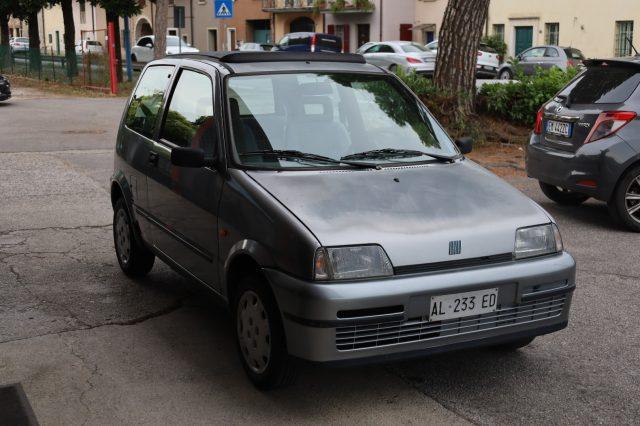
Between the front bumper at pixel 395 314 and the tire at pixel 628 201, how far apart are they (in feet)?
14.0

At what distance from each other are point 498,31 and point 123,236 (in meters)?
39.7

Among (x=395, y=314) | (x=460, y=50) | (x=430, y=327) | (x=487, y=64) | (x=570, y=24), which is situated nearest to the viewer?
(x=395, y=314)

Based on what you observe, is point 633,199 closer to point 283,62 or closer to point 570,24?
point 283,62

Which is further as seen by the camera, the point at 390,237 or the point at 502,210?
the point at 502,210

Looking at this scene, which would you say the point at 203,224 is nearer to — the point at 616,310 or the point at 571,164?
the point at 616,310

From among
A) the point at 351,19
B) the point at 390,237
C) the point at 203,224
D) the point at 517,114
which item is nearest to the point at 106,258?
the point at 203,224

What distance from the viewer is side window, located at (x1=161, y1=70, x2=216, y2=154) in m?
5.43

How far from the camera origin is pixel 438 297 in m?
4.31

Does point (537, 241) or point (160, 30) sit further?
point (160, 30)

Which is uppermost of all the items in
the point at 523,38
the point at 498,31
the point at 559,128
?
the point at 498,31

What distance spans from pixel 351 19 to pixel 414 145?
166ft

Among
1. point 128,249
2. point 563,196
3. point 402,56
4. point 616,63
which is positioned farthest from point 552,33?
point 128,249

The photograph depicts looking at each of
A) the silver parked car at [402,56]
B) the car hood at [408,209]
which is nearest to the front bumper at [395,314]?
the car hood at [408,209]

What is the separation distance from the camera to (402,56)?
35281mm
